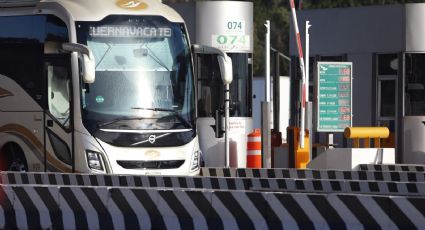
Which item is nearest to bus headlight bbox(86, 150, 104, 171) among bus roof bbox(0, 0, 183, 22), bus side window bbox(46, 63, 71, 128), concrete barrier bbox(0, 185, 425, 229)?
bus side window bbox(46, 63, 71, 128)

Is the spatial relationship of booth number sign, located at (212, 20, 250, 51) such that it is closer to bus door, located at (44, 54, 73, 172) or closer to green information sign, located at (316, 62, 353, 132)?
green information sign, located at (316, 62, 353, 132)

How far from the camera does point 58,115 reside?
22375mm

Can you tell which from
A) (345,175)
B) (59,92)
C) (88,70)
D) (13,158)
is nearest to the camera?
(345,175)

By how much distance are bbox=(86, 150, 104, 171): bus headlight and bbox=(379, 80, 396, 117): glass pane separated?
9047 millimetres

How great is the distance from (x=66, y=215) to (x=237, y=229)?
92.5 inches

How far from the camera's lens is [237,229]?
1362cm

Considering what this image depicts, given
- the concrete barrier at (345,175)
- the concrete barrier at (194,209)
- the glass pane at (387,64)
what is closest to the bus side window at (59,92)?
the concrete barrier at (345,175)

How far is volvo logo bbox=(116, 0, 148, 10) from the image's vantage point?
23062 mm

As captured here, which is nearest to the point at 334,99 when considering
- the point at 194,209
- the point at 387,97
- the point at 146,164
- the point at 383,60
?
the point at 387,97

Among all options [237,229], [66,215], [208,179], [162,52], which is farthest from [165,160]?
[237,229]

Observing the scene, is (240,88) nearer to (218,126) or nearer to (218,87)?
(218,87)

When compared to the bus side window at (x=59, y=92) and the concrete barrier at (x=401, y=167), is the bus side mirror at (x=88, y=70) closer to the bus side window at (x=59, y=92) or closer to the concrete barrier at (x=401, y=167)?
the bus side window at (x=59, y=92)

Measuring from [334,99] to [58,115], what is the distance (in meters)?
7.43

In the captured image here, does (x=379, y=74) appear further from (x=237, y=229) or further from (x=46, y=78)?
(x=237, y=229)
